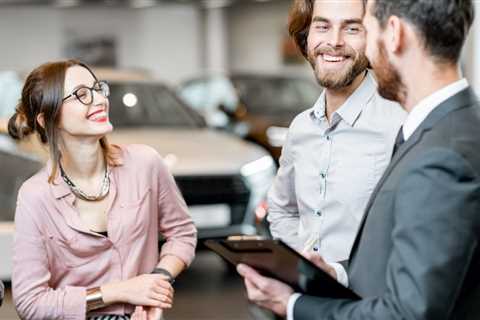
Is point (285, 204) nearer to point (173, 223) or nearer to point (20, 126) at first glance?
point (173, 223)

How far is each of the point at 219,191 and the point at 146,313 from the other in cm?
375

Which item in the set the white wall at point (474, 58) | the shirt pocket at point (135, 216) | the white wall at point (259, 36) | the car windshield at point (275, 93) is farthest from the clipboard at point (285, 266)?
the white wall at point (259, 36)

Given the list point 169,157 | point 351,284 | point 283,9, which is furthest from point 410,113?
point 283,9

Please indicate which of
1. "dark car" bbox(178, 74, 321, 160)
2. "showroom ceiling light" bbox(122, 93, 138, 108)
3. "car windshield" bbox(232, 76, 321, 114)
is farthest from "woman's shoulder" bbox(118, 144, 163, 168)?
"car windshield" bbox(232, 76, 321, 114)

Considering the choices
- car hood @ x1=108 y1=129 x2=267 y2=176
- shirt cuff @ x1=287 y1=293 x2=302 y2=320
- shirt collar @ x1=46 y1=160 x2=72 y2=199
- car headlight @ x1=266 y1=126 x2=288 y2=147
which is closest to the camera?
shirt cuff @ x1=287 y1=293 x2=302 y2=320

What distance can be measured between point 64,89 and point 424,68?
4.31 ft

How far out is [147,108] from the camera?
7457 mm

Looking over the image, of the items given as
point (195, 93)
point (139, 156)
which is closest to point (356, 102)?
point (139, 156)

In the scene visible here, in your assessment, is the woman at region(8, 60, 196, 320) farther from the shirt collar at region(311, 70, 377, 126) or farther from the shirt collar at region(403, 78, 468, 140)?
the shirt collar at region(403, 78, 468, 140)

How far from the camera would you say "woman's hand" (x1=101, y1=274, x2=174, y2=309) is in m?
2.62

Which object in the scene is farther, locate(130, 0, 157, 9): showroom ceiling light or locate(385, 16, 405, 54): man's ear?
locate(130, 0, 157, 9): showroom ceiling light

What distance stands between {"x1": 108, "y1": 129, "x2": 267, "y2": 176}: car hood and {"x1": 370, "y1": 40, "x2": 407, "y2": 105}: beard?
4.43 metres

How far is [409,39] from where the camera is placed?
181cm

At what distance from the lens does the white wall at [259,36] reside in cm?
2338
